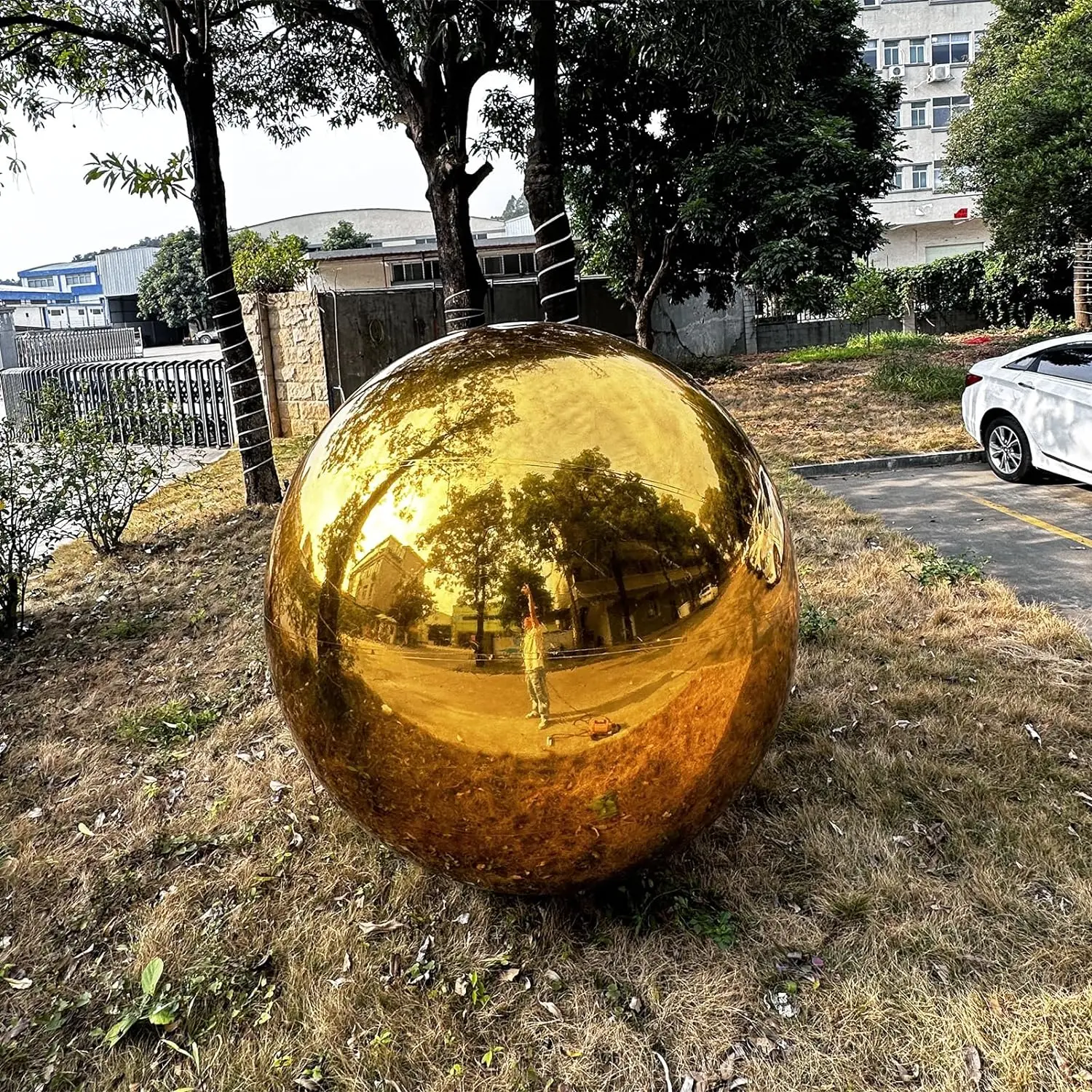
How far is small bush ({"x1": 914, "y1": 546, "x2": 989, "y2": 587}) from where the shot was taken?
594 centimetres

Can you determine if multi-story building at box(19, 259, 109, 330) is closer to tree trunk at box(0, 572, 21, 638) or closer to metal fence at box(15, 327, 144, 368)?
metal fence at box(15, 327, 144, 368)

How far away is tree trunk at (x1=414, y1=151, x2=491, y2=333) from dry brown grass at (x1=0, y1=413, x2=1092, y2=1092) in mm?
6118

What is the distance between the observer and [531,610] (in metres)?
2.09

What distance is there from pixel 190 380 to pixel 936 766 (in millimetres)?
14688

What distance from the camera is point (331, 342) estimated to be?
47.3 ft

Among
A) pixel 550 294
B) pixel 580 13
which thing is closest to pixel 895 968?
pixel 550 294

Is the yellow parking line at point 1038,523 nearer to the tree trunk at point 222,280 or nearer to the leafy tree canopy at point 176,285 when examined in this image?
the tree trunk at point 222,280

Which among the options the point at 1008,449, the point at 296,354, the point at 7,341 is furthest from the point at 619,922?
the point at 7,341

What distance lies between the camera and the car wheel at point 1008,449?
29.8ft

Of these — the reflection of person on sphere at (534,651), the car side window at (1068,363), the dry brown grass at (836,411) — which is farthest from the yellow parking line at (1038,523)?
the reflection of person on sphere at (534,651)

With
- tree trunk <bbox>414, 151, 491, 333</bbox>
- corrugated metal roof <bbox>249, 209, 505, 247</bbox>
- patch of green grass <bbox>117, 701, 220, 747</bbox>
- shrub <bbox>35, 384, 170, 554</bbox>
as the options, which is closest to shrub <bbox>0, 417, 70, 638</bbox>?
shrub <bbox>35, 384, 170, 554</bbox>

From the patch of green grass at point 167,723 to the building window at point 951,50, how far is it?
53.8m

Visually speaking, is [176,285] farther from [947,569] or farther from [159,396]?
[947,569]

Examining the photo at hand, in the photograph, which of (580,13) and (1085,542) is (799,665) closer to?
(1085,542)
